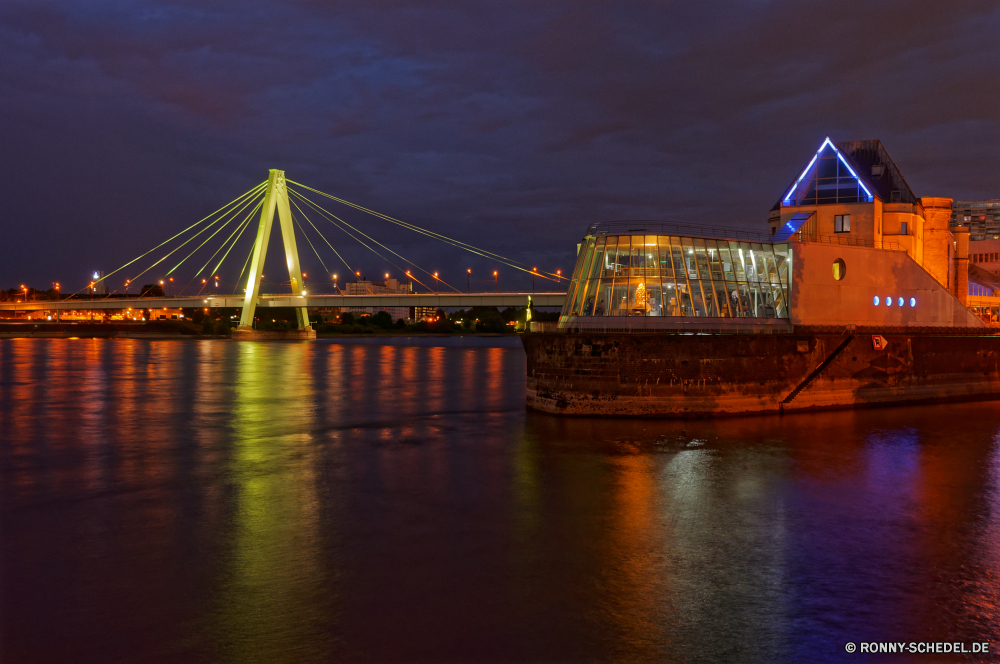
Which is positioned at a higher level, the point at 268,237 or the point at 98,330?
the point at 268,237

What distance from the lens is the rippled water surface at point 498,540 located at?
872cm

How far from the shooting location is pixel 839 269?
97.9 feet

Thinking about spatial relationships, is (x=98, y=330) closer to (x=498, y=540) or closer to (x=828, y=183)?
(x=828, y=183)

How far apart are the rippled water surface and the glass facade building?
4799mm

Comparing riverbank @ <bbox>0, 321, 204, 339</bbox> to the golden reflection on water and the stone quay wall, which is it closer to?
the stone quay wall

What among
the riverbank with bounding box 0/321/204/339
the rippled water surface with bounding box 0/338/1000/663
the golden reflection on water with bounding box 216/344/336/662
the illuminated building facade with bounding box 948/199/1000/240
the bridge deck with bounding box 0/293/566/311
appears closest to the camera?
the golden reflection on water with bounding box 216/344/336/662

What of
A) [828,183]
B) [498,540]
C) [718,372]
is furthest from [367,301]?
[498,540]

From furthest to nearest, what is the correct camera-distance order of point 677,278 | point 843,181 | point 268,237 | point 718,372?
point 268,237 < point 843,181 < point 677,278 < point 718,372

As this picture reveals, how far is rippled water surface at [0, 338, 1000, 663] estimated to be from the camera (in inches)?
343

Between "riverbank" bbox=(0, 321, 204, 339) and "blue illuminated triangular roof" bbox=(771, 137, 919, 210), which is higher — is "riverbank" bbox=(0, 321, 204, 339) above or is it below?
below

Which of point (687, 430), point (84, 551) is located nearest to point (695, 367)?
point (687, 430)

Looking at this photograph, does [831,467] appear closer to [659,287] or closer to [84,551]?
[659,287]

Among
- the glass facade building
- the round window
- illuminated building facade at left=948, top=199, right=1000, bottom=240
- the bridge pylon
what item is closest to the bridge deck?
the bridge pylon

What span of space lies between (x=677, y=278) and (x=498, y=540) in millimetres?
17310
